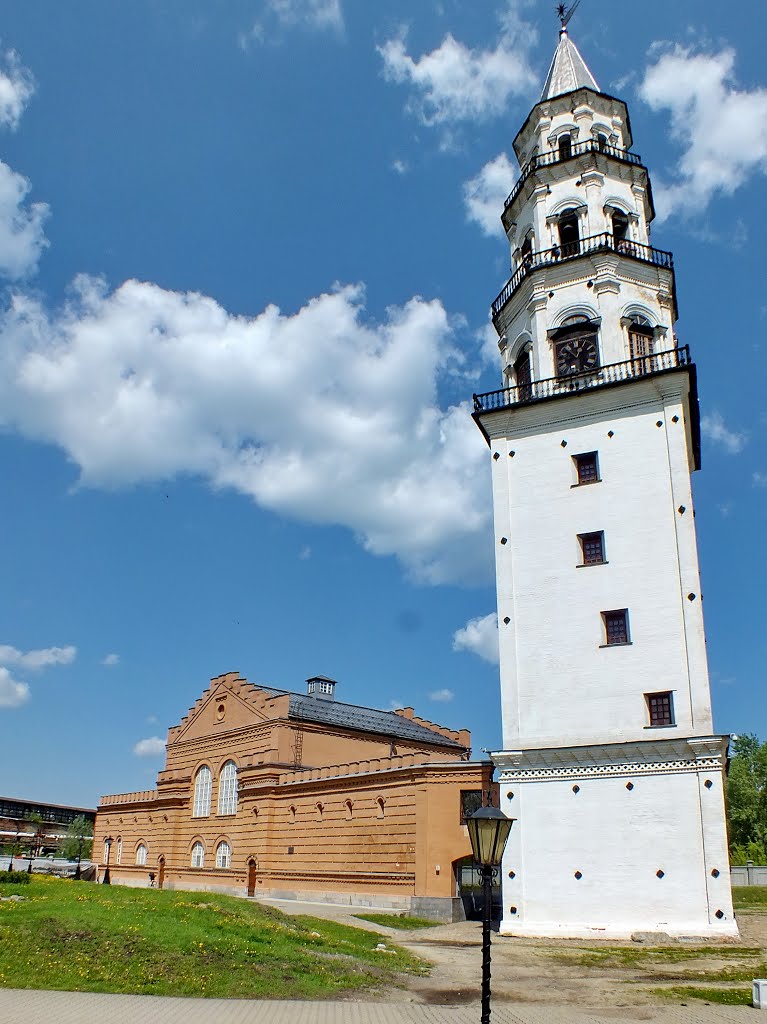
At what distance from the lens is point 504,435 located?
30609 mm

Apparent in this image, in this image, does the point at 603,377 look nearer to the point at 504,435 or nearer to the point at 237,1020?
the point at 504,435

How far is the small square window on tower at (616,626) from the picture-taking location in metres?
26.4

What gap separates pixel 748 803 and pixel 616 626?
43.0 m

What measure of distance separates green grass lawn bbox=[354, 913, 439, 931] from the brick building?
3.06 ft

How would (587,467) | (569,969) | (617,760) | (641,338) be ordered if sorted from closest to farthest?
(569,969)
(617,760)
(587,467)
(641,338)

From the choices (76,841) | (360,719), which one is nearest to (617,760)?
(360,719)

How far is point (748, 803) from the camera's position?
199 ft

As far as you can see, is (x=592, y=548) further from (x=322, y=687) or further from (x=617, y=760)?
(x=322, y=687)

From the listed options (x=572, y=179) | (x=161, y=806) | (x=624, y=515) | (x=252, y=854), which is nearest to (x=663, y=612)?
(x=624, y=515)

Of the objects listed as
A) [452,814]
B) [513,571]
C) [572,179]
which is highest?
[572,179]

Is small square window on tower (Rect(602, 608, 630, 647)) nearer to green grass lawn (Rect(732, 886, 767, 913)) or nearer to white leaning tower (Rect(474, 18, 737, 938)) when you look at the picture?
white leaning tower (Rect(474, 18, 737, 938))

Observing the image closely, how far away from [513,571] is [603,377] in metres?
7.62

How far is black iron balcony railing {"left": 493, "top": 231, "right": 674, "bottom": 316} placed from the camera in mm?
31141

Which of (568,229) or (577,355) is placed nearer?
(577,355)
